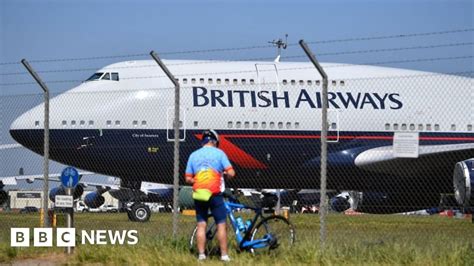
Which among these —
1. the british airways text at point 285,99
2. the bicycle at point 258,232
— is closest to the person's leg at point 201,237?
the bicycle at point 258,232

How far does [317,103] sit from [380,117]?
155 cm

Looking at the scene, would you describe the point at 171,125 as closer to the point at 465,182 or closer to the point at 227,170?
the point at 465,182

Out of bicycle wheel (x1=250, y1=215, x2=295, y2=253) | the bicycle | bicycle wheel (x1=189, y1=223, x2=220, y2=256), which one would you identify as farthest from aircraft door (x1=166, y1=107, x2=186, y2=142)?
bicycle wheel (x1=250, y1=215, x2=295, y2=253)

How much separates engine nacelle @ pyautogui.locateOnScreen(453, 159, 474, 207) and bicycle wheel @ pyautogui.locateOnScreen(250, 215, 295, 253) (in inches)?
265

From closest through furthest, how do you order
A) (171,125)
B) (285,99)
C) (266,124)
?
(171,125) < (266,124) < (285,99)

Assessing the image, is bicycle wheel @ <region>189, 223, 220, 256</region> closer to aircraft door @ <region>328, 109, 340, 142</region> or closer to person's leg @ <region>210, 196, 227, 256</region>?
person's leg @ <region>210, 196, 227, 256</region>

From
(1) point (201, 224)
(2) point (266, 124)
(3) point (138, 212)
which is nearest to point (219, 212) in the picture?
(1) point (201, 224)

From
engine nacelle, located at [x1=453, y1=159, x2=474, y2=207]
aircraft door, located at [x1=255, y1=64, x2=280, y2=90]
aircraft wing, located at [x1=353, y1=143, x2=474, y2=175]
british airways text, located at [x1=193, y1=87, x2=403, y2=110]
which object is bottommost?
engine nacelle, located at [x1=453, y1=159, x2=474, y2=207]

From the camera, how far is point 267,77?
24438mm

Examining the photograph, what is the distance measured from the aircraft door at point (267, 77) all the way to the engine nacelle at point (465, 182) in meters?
7.23

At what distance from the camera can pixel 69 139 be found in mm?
23484

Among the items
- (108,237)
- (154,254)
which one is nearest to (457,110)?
(108,237)

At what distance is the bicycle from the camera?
10977 millimetres

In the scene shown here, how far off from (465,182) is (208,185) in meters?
7.97
